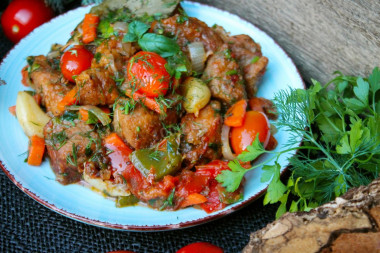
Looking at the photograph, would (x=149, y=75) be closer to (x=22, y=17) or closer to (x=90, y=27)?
(x=90, y=27)

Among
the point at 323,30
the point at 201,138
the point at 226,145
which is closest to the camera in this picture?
the point at 201,138

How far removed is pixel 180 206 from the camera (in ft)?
11.4

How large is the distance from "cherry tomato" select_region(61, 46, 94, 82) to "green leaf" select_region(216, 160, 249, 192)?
167 centimetres

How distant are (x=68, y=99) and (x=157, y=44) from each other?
937mm

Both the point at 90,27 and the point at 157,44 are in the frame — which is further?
the point at 90,27

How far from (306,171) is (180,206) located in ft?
3.47

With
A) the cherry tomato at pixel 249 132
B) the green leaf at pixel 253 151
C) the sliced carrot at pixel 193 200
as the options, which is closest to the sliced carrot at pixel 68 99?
the sliced carrot at pixel 193 200

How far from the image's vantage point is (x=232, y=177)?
10.9ft

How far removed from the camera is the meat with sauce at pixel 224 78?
4.02 m

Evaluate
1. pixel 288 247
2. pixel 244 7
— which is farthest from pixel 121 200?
pixel 244 7

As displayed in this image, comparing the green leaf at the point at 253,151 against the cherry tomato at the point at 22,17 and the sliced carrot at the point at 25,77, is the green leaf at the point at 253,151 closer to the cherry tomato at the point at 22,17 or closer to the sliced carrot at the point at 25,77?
the sliced carrot at the point at 25,77

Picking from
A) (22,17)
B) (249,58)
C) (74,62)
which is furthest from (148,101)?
(22,17)

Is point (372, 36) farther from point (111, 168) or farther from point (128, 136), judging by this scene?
point (111, 168)

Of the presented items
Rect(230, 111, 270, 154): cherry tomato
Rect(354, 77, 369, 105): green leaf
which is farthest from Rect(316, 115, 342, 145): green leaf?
Rect(230, 111, 270, 154): cherry tomato
